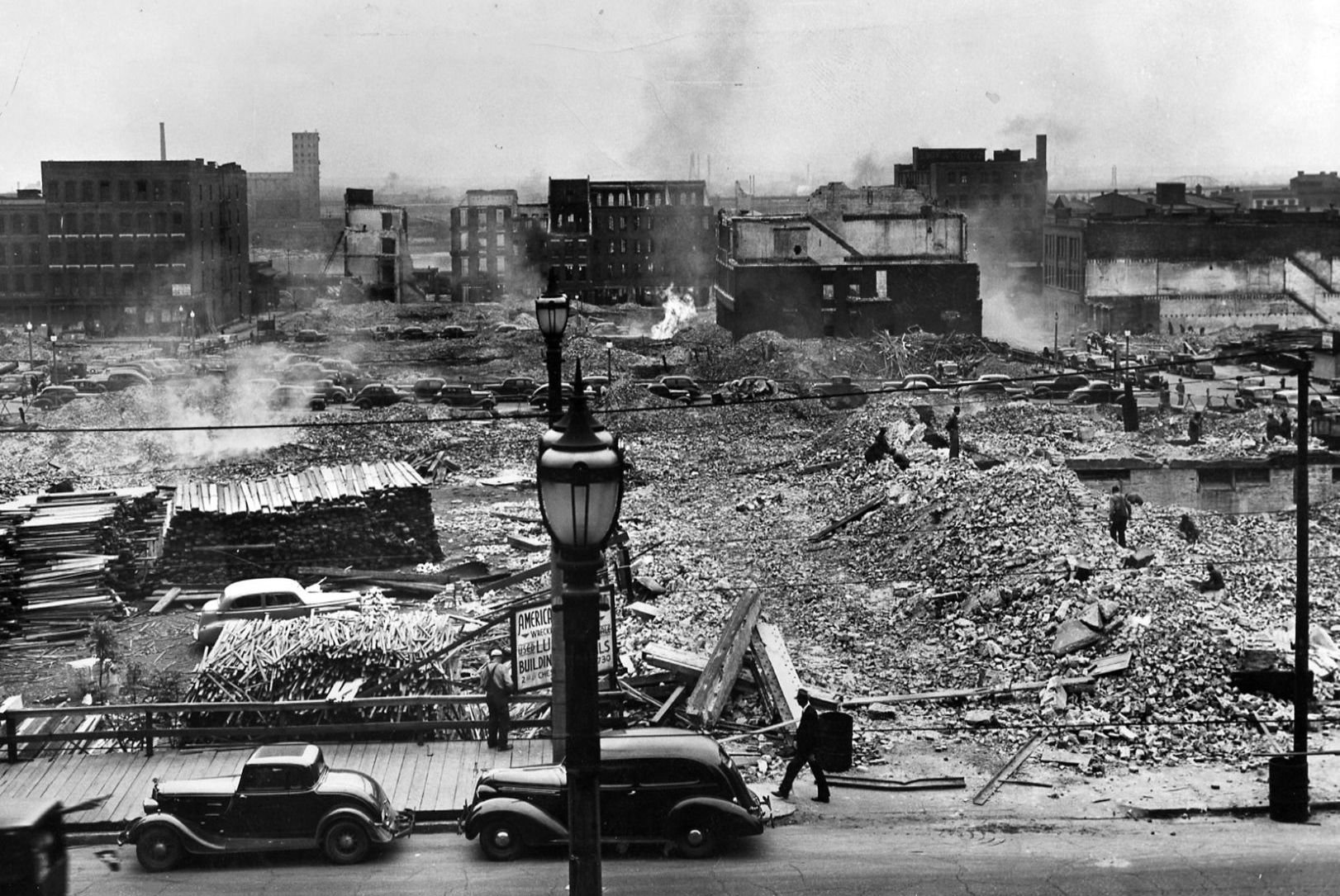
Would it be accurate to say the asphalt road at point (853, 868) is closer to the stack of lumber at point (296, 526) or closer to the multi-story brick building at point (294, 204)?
the stack of lumber at point (296, 526)

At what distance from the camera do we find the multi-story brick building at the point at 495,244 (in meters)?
120

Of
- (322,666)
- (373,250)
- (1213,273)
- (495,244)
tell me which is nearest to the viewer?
(322,666)

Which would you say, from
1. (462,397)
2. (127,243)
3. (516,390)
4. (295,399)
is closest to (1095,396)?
(516,390)

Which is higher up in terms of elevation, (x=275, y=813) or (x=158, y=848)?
(x=275, y=813)

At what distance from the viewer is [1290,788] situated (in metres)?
15.0

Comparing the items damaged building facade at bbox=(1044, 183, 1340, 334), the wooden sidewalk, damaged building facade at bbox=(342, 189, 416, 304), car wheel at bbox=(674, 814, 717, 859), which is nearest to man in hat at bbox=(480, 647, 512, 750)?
the wooden sidewalk

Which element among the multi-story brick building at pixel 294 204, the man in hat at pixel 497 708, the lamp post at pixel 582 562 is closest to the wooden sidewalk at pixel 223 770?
the man in hat at pixel 497 708

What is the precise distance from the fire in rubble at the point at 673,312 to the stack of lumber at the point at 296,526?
62969 millimetres

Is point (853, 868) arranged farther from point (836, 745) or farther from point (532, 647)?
point (532, 647)

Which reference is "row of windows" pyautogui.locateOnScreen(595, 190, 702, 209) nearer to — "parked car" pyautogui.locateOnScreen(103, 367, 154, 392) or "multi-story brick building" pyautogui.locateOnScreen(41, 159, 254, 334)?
"multi-story brick building" pyautogui.locateOnScreen(41, 159, 254, 334)

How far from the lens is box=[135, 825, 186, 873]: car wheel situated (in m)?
13.2

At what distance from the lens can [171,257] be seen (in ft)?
301

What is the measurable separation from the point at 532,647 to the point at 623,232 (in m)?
99.3

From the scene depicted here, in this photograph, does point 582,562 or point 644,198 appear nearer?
point 582,562
